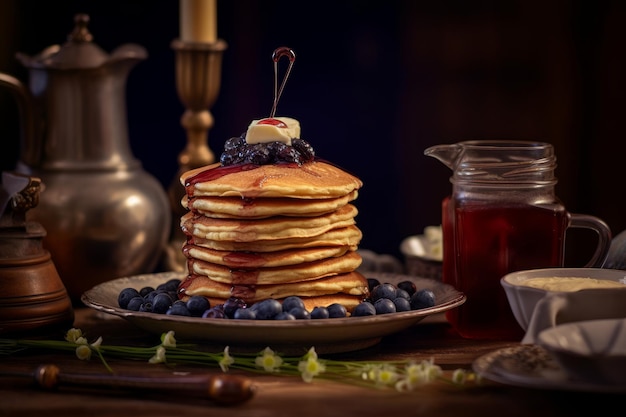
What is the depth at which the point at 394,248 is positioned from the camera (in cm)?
308

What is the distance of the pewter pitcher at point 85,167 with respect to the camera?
1651 mm

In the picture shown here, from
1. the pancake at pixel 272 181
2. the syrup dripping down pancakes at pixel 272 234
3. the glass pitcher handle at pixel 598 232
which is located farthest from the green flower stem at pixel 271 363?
the glass pitcher handle at pixel 598 232

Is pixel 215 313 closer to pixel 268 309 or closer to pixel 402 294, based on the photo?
pixel 268 309

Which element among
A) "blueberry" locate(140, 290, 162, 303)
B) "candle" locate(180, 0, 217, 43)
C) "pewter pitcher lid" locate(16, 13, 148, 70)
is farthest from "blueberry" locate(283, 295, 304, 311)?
"candle" locate(180, 0, 217, 43)

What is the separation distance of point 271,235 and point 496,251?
0.33 m

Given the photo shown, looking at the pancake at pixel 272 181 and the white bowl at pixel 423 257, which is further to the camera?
the white bowl at pixel 423 257

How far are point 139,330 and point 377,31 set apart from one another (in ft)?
5.68

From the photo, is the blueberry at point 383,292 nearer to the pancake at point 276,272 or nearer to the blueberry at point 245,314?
the pancake at point 276,272

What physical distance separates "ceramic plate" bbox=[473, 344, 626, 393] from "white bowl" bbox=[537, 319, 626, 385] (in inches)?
0.5

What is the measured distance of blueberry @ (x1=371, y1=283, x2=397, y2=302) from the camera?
4.48ft

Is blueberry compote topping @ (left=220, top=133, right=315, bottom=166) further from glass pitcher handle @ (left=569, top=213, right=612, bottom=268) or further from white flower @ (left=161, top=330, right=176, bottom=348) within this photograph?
glass pitcher handle @ (left=569, top=213, right=612, bottom=268)

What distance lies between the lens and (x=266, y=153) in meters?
1.35

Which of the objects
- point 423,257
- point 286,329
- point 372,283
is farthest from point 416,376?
point 423,257

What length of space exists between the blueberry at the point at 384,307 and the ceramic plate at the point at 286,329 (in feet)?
0.09
